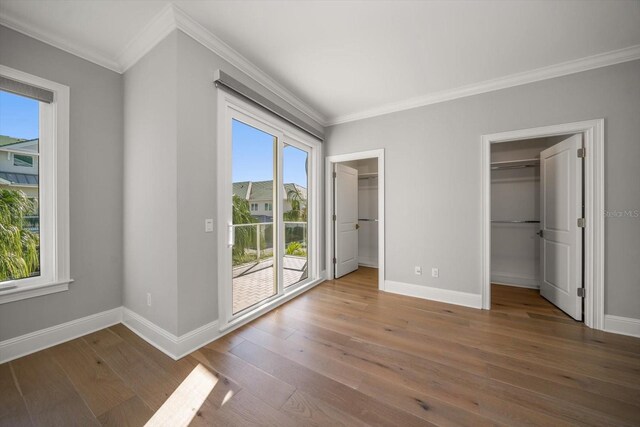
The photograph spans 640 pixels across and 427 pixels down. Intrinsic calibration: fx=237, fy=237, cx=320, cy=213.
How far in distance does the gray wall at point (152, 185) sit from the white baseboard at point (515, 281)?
450 cm

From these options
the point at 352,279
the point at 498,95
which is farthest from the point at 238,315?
the point at 498,95

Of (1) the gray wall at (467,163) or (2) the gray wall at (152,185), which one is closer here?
(2) the gray wall at (152,185)

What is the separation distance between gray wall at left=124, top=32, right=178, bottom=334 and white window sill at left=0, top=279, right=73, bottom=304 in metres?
0.46

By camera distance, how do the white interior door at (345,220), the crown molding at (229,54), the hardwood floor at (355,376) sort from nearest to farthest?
1. the hardwood floor at (355,376)
2. the crown molding at (229,54)
3. the white interior door at (345,220)

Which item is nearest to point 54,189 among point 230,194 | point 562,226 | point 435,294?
point 230,194

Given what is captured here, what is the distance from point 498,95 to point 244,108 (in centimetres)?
295

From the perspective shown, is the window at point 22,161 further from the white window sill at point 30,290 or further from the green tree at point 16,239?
the white window sill at point 30,290

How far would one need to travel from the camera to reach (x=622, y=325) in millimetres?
2277

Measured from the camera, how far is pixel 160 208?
204 centimetres

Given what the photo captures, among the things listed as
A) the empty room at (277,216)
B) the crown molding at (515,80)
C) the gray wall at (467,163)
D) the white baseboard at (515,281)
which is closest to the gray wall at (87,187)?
the empty room at (277,216)

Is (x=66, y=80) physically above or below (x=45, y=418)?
above

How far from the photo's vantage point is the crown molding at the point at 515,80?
90.3 inches

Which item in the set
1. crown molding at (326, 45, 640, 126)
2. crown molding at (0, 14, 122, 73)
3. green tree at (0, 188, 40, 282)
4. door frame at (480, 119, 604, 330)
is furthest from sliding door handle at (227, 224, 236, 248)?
door frame at (480, 119, 604, 330)

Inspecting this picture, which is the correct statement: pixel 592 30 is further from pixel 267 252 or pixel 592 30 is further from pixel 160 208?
pixel 160 208
